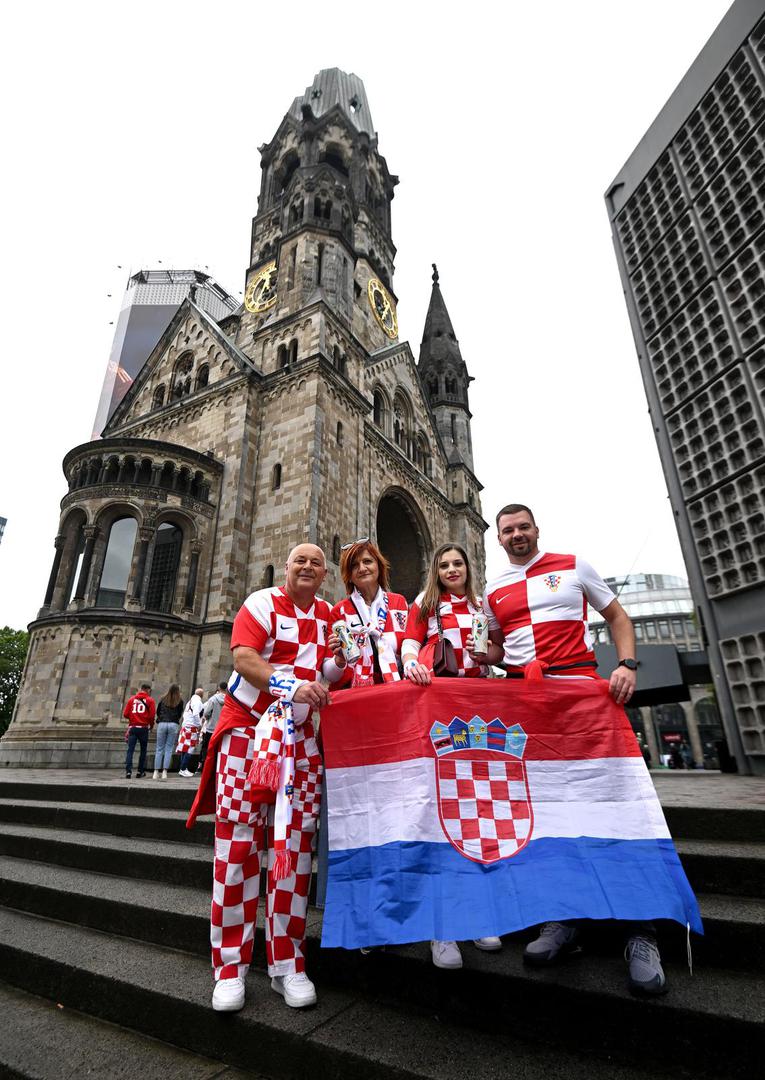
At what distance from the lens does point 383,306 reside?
27.2 meters

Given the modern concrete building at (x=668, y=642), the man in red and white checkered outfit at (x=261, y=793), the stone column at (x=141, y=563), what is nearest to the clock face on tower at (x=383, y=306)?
the stone column at (x=141, y=563)

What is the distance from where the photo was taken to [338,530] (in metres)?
17.7

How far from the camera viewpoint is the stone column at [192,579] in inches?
632

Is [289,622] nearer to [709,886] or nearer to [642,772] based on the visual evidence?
[642,772]

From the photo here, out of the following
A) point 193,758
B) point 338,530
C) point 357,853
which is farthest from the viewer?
point 338,530

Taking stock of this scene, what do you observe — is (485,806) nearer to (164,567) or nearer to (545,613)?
(545,613)

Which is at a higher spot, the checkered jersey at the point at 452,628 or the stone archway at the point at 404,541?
the stone archway at the point at 404,541

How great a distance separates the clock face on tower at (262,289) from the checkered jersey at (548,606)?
23236 millimetres

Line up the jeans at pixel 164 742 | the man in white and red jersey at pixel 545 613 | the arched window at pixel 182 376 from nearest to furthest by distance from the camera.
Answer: the man in white and red jersey at pixel 545 613, the jeans at pixel 164 742, the arched window at pixel 182 376

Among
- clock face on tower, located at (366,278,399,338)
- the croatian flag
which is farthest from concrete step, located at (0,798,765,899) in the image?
clock face on tower, located at (366,278,399,338)

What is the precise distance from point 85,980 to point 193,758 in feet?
31.9

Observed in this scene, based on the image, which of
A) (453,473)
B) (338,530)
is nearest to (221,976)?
(338,530)

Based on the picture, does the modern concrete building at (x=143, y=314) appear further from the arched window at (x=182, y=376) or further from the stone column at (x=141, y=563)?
the stone column at (x=141, y=563)

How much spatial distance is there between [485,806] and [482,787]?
9 centimetres
